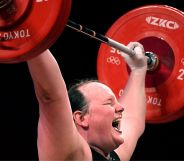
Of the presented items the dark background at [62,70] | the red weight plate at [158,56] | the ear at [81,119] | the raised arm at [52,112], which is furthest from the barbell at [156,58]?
the dark background at [62,70]

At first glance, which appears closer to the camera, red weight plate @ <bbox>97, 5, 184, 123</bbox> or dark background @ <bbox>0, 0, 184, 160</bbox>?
red weight plate @ <bbox>97, 5, 184, 123</bbox>

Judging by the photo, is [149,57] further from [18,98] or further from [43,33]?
[18,98]

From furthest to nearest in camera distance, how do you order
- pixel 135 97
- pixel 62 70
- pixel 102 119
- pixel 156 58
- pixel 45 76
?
pixel 62 70 → pixel 156 58 → pixel 135 97 → pixel 102 119 → pixel 45 76

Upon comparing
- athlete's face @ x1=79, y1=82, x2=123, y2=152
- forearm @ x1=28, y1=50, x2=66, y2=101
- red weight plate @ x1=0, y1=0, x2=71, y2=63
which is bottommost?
athlete's face @ x1=79, y1=82, x2=123, y2=152

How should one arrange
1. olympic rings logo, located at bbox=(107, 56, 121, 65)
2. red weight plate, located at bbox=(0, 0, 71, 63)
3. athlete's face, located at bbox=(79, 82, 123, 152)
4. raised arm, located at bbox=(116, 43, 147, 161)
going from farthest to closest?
olympic rings logo, located at bbox=(107, 56, 121, 65) → raised arm, located at bbox=(116, 43, 147, 161) → athlete's face, located at bbox=(79, 82, 123, 152) → red weight plate, located at bbox=(0, 0, 71, 63)

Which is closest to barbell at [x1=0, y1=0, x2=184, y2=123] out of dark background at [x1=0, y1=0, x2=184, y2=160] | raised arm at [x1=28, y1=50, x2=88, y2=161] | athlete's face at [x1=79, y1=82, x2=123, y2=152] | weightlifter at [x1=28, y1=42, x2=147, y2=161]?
weightlifter at [x1=28, y1=42, x2=147, y2=161]

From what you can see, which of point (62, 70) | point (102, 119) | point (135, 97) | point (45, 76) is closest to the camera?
point (45, 76)

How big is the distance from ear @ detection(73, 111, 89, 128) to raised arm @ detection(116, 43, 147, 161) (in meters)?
0.45

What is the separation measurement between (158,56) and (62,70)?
187 centimetres

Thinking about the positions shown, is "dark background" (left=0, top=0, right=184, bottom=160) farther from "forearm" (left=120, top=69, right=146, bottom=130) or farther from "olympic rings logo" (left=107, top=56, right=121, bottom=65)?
"forearm" (left=120, top=69, right=146, bottom=130)

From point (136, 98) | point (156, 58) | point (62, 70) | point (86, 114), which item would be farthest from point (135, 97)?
point (62, 70)

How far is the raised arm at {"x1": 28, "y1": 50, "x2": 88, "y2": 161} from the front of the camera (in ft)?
6.35

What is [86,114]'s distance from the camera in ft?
8.12

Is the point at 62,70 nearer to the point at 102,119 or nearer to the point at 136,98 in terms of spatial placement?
the point at 136,98
